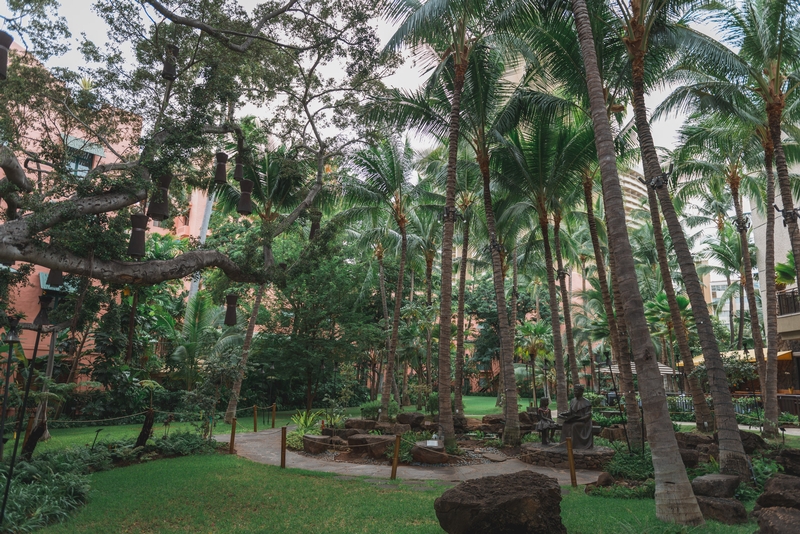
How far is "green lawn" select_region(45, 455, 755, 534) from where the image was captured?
621 centimetres

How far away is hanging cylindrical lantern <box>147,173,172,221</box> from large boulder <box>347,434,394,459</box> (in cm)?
708

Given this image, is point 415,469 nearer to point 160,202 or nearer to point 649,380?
point 649,380

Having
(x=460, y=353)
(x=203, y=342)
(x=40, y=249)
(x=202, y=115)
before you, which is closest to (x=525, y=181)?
(x=460, y=353)

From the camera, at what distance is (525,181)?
Answer: 15500 mm

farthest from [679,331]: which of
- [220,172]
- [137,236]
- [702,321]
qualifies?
[137,236]

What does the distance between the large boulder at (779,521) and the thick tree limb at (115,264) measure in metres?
7.32

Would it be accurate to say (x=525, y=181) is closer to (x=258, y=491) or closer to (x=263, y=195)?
(x=263, y=195)

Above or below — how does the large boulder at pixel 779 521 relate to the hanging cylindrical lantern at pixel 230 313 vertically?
below

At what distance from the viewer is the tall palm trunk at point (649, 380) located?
583 centimetres

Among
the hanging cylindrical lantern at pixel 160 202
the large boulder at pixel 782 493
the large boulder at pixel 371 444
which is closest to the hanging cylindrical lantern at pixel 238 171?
the hanging cylindrical lantern at pixel 160 202

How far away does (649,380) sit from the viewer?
618 centimetres

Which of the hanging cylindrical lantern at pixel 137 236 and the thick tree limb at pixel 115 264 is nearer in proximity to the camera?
the thick tree limb at pixel 115 264

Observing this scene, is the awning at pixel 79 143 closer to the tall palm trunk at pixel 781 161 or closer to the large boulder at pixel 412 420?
the large boulder at pixel 412 420

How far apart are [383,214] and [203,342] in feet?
32.3
